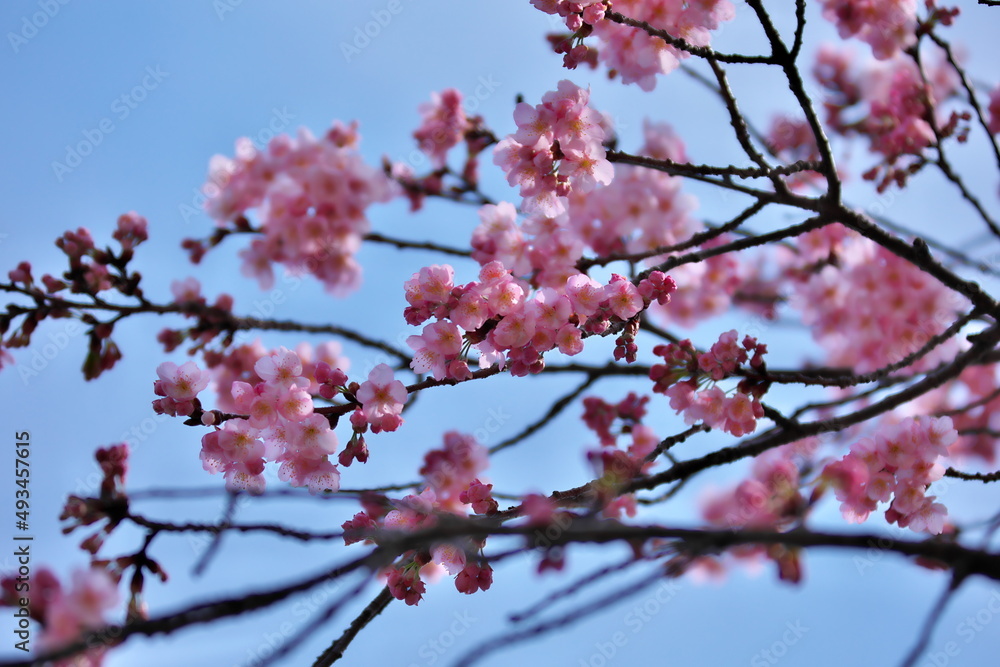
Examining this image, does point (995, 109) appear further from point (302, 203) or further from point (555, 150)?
point (302, 203)

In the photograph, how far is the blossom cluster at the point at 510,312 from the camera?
7.48 feet

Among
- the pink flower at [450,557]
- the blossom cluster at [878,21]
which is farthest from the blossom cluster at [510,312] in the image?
the blossom cluster at [878,21]

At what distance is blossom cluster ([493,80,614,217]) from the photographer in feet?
8.36

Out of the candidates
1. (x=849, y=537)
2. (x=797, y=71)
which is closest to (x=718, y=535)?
Answer: (x=849, y=537)

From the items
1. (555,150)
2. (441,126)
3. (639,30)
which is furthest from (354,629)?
(441,126)

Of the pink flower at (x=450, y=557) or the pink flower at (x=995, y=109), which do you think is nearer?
the pink flower at (x=450, y=557)

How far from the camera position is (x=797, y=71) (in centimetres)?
231

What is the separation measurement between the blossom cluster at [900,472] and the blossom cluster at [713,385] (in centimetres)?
38

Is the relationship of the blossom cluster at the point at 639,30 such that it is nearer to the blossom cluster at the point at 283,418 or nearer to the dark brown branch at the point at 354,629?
A: the blossom cluster at the point at 283,418

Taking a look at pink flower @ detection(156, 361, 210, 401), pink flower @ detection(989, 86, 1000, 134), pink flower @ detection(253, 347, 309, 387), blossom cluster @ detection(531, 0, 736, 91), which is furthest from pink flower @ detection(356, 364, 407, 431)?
pink flower @ detection(989, 86, 1000, 134)

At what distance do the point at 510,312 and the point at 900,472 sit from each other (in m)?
1.61

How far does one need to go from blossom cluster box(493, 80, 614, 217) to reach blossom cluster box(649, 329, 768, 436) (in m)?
0.71

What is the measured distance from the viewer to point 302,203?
350 cm

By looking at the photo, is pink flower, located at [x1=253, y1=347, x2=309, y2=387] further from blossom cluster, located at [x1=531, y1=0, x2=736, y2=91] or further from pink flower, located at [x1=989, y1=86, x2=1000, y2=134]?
pink flower, located at [x1=989, y1=86, x2=1000, y2=134]
